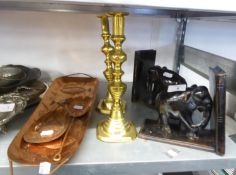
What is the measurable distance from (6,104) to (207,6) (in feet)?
1.68

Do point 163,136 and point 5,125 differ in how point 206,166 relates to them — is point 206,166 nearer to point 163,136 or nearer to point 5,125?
point 163,136

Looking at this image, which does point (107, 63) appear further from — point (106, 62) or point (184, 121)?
point (184, 121)

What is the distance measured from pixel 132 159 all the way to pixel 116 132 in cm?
9

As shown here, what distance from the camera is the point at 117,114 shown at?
1.69ft

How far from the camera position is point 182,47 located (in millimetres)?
918

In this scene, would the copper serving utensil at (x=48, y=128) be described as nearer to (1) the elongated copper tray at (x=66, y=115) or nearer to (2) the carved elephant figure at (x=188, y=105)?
(1) the elongated copper tray at (x=66, y=115)

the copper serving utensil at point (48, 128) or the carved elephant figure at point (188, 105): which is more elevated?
the carved elephant figure at point (188, 105)

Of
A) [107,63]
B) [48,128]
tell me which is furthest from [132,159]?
[107,63]

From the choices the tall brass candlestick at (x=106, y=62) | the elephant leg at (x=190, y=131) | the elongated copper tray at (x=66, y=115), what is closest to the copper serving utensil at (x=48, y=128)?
the elongated copper tray at (x=66, y=115)

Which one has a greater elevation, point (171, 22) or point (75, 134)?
point (171, 22)

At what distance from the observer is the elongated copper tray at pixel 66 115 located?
1.31 feet

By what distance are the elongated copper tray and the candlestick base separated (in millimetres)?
47

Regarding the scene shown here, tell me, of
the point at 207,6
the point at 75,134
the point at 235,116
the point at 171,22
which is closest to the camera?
the point at 207,6

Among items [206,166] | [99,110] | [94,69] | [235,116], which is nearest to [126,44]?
[94,69]
